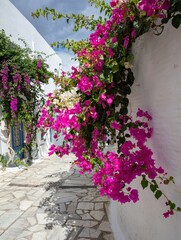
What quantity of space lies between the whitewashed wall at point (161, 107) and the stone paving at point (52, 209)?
154cm

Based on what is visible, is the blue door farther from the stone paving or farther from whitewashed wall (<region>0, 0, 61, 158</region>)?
the stone paving

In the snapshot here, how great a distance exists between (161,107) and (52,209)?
11.1 ft

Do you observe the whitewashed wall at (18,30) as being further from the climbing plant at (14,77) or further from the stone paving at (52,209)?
the stone paving at (52,209)

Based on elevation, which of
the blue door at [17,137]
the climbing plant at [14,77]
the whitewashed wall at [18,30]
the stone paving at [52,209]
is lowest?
the stone paving at [52,209]

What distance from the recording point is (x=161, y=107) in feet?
4.60

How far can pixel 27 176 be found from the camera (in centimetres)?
616

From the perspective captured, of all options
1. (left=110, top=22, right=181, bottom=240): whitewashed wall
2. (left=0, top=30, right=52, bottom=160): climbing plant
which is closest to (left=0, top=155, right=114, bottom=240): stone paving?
(left=110, top=22, right=181, bottom=240): whitewashed wall

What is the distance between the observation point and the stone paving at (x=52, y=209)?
2971mm

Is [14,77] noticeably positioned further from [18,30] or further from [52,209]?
[52,209]

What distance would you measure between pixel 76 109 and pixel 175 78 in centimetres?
91

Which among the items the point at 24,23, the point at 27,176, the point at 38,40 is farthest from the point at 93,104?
the point at 38,40

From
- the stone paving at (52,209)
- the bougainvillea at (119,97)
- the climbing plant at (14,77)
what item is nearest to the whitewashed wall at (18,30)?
the climbing plant at (14,77)

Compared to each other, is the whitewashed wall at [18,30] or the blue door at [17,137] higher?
the whitewashed wall at [18,30]

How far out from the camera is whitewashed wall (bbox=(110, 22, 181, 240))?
123 centimetres
